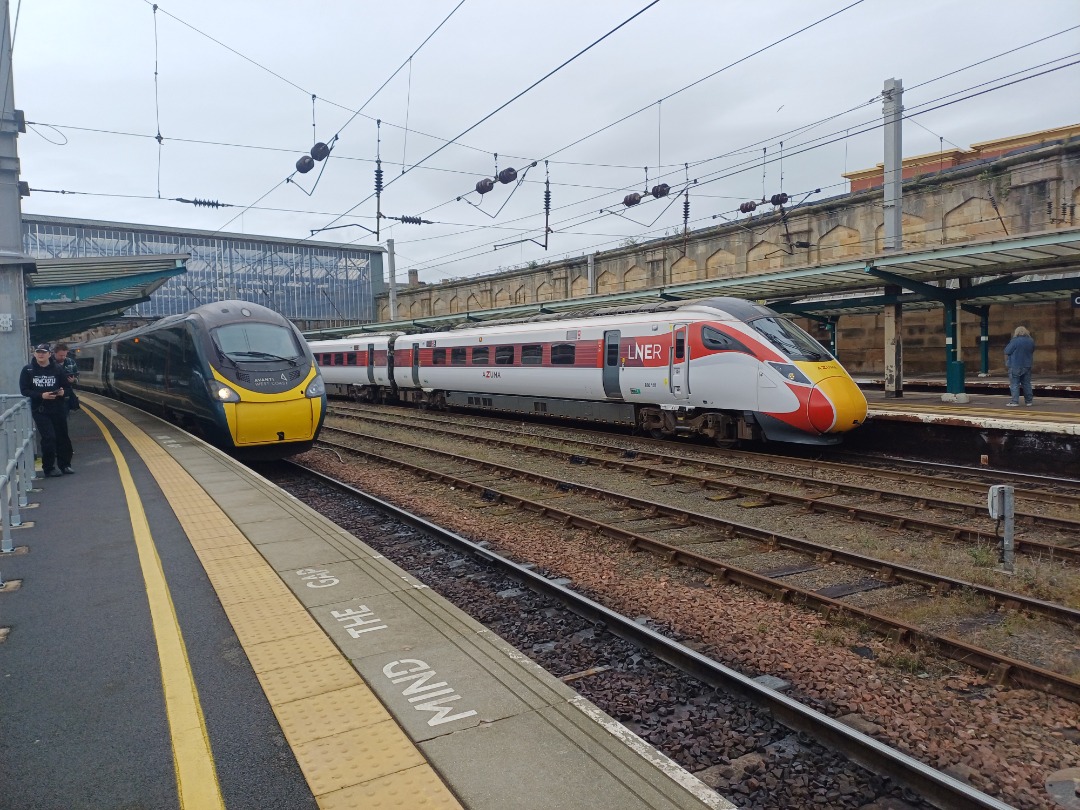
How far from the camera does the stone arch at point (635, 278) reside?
3497cm

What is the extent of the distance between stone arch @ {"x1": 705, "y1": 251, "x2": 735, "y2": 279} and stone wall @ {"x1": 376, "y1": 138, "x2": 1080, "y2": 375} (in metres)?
0.04

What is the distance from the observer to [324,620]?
16.0 feet

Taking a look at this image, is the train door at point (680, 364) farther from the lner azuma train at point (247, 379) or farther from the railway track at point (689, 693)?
the railway track at point (689, 693)

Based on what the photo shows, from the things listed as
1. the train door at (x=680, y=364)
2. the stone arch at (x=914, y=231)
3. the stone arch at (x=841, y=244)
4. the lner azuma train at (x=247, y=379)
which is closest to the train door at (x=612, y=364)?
the train door at (x=680, y=364)

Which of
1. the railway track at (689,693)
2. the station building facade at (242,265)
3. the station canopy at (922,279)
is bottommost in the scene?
the railway track at (689,693)

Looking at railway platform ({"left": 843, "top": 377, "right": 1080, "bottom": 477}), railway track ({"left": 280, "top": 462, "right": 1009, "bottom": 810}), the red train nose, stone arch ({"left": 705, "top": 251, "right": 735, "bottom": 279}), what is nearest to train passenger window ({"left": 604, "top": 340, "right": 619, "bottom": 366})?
the red train nose

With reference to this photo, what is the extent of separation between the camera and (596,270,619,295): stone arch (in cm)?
3692

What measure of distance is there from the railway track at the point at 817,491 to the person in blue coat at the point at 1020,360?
5335 millimetres

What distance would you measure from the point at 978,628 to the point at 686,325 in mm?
9053

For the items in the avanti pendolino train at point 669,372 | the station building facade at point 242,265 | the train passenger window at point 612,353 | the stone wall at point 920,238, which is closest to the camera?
the avanti pendolino train at point 669,372

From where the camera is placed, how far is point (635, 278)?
3566cm

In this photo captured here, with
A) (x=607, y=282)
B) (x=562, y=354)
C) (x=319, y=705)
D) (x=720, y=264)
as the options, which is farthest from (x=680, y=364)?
(x=607, y=282)

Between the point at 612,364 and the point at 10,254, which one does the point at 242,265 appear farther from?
the point at 612,364

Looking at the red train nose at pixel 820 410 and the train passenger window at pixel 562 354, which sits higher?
the train passenger window at pixel 562 354
